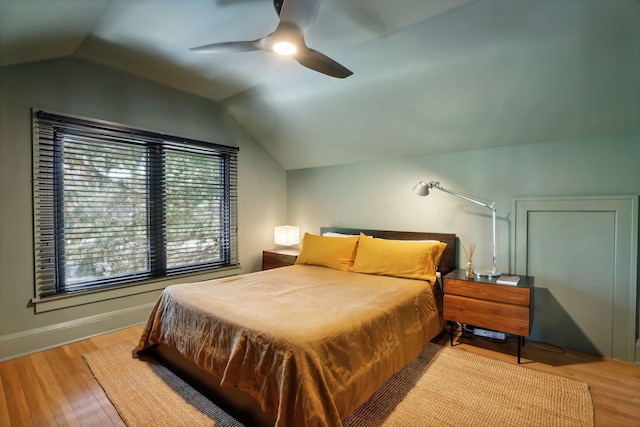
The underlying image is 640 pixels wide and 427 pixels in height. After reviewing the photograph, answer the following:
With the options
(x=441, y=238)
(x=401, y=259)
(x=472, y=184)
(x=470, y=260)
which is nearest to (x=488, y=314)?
(x=470, y=260)

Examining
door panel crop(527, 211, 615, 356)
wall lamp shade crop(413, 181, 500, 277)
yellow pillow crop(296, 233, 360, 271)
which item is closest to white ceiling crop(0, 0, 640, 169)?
wall lamp shade crop(413, 181, 500, 277)

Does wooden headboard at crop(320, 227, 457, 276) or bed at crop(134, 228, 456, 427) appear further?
wooden headboard at crop(320, 227, 457, 276)

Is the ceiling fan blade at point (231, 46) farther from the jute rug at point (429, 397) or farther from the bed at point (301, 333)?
the jute rug at point (429, 397)

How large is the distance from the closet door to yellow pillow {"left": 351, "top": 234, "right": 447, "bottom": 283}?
30.7 inches

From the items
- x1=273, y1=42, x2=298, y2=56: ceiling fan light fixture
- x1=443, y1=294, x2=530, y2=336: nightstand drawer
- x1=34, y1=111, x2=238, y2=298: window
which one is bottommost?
x1=443, y1=294, x2=530, y2=336: nightstand drawer

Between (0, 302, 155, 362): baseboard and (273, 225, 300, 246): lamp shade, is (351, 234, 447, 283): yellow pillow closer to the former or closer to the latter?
(273, 225, 300, 246): lamp shade

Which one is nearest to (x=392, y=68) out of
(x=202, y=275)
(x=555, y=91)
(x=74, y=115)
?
(x=555, y=91)

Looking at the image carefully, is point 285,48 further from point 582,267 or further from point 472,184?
point 582,267

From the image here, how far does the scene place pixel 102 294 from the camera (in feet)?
9.52

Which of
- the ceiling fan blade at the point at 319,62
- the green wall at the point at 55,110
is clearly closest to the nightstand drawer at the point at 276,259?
the green wall at the point at 55,110

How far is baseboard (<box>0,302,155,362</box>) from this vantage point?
7.98 feet

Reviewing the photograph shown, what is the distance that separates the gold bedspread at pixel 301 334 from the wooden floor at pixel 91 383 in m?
0.47

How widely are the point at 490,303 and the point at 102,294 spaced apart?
11.3 ft

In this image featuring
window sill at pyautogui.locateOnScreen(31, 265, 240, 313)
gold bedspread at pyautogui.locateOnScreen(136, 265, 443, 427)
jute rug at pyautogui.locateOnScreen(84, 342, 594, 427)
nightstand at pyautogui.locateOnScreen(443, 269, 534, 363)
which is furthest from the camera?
window sill at pyautogui.locateOnScreen(31, 265, 240, 313)
